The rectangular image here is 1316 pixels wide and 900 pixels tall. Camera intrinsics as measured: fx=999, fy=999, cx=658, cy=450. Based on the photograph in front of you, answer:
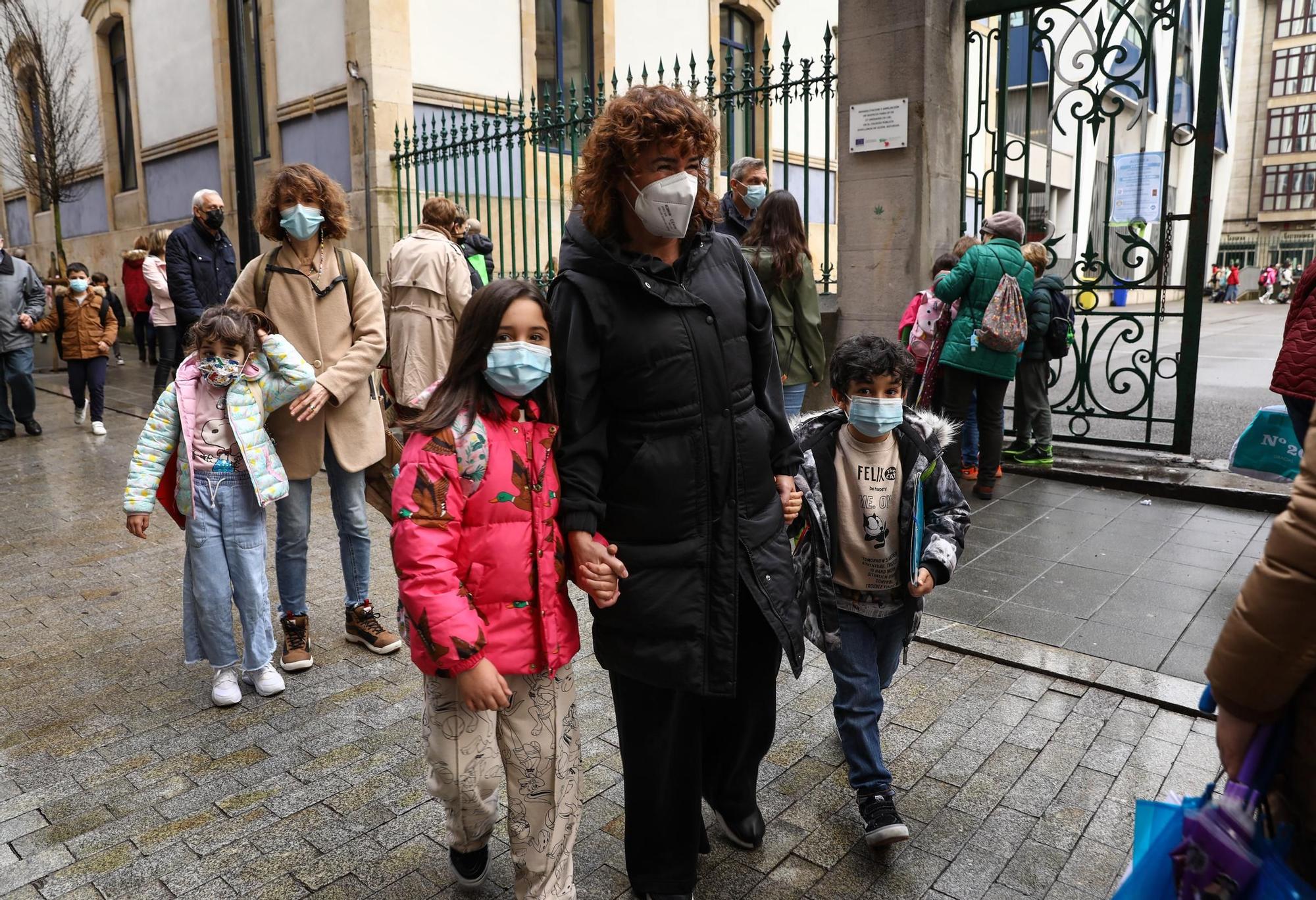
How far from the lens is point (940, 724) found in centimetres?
373

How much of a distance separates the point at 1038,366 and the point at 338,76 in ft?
32.2

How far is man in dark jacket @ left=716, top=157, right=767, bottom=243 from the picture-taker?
21.5 ft

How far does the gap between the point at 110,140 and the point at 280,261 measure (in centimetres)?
1820

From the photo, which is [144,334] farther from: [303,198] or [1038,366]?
[1038,366]

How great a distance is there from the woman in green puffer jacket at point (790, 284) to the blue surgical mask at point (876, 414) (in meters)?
2.87

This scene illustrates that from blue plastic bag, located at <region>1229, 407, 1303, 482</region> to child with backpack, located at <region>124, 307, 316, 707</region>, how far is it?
4411 millimetres

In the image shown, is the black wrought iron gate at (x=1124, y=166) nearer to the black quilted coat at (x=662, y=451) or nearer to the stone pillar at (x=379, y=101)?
the black quilted coat at (x=662, y=451)

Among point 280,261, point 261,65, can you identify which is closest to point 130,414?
point 261,65

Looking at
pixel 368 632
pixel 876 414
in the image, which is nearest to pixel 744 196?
pixel 368 632

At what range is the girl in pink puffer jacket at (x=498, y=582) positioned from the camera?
7.74ft

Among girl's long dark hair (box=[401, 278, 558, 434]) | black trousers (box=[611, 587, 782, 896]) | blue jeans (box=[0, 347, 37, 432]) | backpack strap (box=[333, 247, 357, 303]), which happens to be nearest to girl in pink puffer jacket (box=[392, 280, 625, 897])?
girl's long dark hair (box=[401, 278, 558, 434])

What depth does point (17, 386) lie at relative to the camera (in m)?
10.1

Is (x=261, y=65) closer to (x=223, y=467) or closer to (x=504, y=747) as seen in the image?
(x=223, y=467)

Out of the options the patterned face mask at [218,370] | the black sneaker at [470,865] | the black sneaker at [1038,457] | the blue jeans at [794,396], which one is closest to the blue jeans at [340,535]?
the patterned face mask at [218,370]
